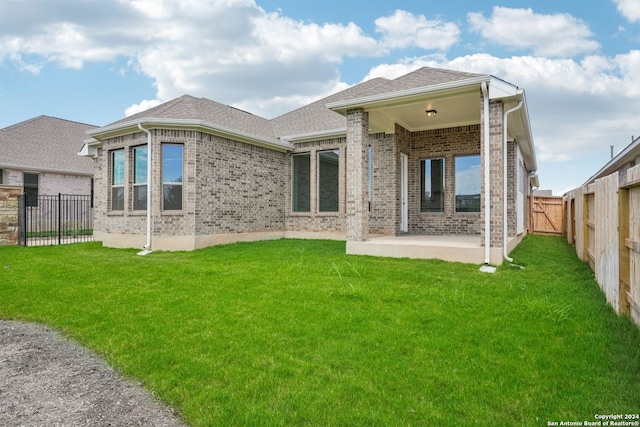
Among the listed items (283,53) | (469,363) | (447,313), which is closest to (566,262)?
(447,313)

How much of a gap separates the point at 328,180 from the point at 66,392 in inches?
397

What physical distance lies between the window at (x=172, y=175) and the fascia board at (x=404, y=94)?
178 inches

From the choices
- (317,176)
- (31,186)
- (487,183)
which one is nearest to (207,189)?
(317,176)

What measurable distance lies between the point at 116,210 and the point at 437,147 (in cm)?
992

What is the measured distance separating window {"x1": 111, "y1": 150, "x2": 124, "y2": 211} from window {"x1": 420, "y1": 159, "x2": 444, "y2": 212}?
9155 millimetres

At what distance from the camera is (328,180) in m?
12.3

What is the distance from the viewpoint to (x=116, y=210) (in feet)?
37.5

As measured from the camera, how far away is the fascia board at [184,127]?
990cm

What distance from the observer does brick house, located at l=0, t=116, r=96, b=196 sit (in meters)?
17.1

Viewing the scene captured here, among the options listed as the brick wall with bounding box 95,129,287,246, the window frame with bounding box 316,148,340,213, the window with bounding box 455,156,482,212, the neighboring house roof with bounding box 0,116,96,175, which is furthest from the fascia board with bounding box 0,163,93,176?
the window with bounding box 455,156,482,212

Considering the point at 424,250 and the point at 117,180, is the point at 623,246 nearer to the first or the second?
the point at 424,250

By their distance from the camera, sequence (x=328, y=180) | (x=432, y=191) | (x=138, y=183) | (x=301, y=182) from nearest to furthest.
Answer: (x=138, y=183) → (x=432, y=191) → (x=328, y=180) → (x=301, y=182)

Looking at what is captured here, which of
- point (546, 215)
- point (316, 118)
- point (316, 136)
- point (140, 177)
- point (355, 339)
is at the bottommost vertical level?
point (355, 339)

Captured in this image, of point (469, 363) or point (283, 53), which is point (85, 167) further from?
point (469, 363)
